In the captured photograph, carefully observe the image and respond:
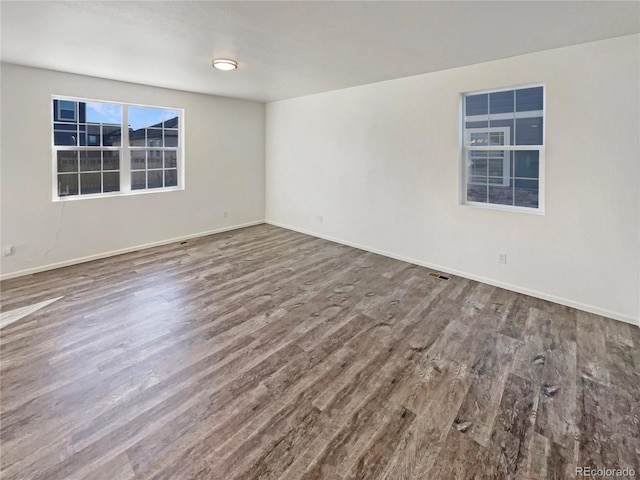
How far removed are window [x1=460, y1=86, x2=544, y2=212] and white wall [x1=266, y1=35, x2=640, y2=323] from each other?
16 cm

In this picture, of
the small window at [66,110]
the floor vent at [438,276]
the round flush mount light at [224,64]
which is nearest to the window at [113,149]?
the small window at [66,110]

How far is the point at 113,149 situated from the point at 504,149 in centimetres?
541

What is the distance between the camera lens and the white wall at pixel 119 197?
4.07 m

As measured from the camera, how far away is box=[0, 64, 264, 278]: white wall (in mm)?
4070

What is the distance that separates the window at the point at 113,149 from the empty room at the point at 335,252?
3 cm

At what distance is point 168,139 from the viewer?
18.5 ft

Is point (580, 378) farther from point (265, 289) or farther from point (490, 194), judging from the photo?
point (265, 289)

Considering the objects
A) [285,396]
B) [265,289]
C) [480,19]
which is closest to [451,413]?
[285,396]

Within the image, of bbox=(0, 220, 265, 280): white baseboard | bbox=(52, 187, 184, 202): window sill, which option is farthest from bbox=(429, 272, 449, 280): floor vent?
bbox=(52, 187, 184, 202): window sill

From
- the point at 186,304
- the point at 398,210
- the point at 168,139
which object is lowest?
the point at 186,304

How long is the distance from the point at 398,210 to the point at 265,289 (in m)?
2.32

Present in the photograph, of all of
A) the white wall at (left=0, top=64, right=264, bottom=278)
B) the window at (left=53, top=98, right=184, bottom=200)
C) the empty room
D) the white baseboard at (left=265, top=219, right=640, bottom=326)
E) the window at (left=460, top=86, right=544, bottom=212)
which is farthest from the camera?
the window at (left=53, top=98, right=184, bottom=200)

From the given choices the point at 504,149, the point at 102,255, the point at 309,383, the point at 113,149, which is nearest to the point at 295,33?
the point at 504,149

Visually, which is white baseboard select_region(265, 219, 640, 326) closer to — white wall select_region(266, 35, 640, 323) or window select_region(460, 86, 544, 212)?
white wall select_region(266, 35, 640, 323)
